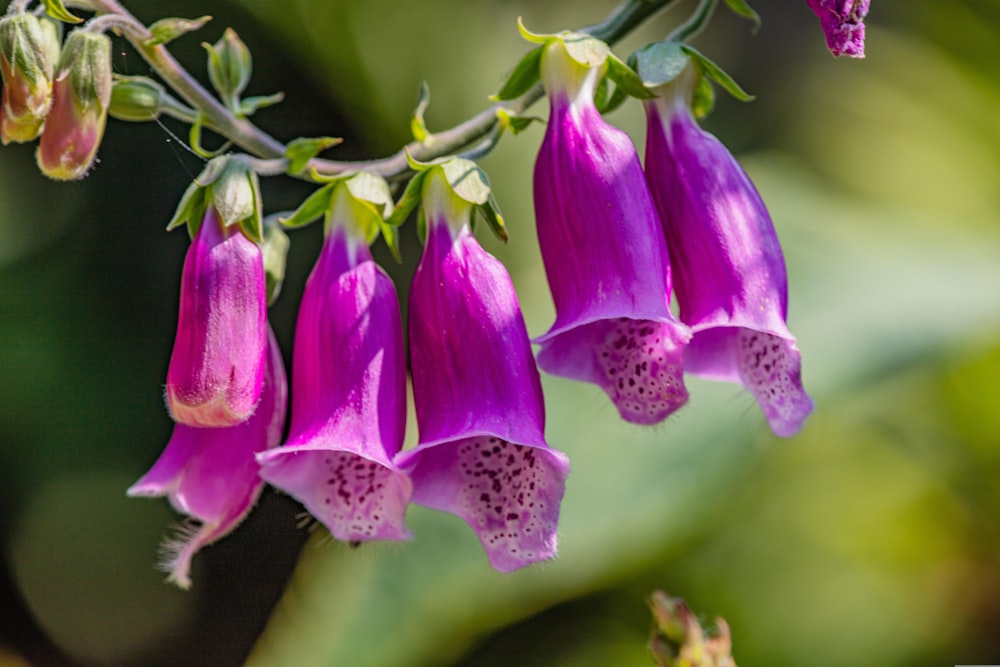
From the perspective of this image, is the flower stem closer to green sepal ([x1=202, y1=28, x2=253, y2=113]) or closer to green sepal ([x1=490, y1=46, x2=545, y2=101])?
green sepal ([x1=490, y1=46, x2=545, y2=101])

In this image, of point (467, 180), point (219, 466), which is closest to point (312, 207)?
point (467, 180)

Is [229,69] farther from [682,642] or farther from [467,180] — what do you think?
[682,642]

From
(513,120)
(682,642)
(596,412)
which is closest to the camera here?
(682,642)

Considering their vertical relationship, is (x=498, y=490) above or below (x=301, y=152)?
below

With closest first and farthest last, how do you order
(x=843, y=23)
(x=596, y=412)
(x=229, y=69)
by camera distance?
(x=843, y=23) < (x=229, y=69) < (x=596, y=412)

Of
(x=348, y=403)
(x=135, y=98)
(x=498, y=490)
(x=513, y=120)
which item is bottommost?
(x=498, y=490)

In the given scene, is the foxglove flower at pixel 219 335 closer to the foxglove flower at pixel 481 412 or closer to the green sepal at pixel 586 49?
the foxglove flower at pixel 481 412

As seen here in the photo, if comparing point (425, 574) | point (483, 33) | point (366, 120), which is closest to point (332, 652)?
point (425, 574)

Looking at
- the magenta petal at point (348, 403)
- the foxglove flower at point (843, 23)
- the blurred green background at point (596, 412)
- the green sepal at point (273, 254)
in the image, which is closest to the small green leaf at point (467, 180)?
the magenta petal at point (348, 403)
